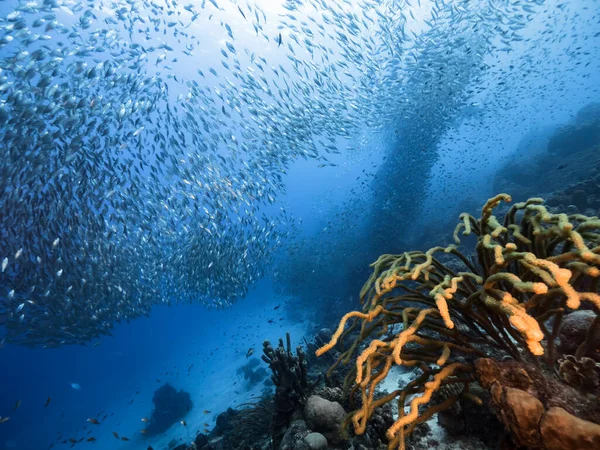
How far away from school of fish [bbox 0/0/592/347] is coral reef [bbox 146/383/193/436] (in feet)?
37.3

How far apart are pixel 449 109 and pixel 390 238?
1090 cm

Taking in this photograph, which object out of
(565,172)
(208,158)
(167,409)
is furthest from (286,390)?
(167,409)

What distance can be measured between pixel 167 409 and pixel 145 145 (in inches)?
880

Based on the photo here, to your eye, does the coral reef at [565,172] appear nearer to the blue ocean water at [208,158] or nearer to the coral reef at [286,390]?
the blue ocean water at [208,158]

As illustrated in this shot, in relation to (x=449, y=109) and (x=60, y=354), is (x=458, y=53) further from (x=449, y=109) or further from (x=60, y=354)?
(x=60, y=354)

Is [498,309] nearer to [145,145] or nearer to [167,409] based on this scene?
[145,145]

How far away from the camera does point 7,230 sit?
9609 millimetres

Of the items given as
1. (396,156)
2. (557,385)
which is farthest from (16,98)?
(396,156)

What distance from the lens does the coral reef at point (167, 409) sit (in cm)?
2161

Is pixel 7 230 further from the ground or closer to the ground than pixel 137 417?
further from the ground

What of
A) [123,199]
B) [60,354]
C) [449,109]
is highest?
[449,109]

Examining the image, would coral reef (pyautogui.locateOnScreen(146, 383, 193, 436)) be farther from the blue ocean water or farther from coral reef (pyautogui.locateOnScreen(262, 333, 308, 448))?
coral reef (pyautogui.locateOnScreen(262, 333, 308, 448))

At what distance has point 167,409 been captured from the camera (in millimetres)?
22141

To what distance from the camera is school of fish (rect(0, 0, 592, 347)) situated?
9.31 m
